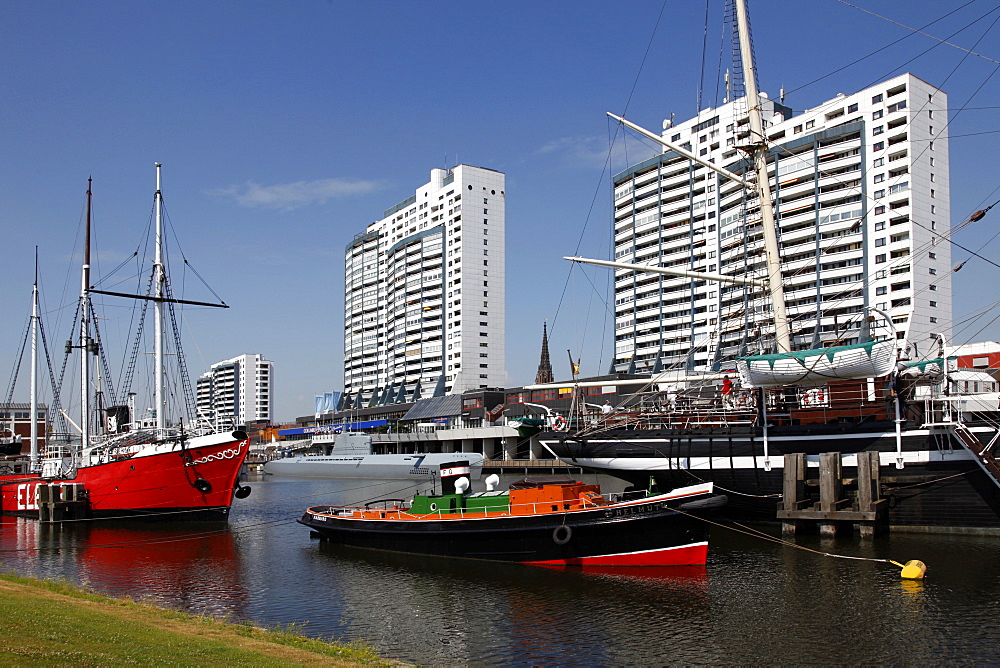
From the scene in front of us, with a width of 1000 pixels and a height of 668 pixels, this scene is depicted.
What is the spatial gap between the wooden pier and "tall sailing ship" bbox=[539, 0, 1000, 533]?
0.41 m

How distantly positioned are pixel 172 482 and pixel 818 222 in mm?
76362

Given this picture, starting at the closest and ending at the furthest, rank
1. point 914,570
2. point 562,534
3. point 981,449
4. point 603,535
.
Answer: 1. point 914,570
2. point 562,534
3. point 603,535
4. point 981,449

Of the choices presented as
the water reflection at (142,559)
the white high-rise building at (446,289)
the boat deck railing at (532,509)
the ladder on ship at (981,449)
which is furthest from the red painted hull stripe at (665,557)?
the white high-rise building at (446,289)

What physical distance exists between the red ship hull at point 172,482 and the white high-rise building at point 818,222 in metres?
47.8

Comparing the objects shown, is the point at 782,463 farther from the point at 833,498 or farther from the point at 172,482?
the point at 172,482

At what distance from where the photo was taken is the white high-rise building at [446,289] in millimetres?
133750

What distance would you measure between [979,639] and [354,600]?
15327mm

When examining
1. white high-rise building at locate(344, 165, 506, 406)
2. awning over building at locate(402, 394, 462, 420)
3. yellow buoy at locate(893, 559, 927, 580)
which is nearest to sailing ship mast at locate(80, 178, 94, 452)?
yellow buoy at locate(893, 559, 927, 580)

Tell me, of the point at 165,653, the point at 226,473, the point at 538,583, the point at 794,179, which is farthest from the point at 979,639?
the point at 794,179

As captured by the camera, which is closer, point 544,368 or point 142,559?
point 142,559

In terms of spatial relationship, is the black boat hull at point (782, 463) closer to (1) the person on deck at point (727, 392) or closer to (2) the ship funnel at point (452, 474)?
(1) the person on deck at point (727, 392)

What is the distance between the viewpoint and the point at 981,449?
84.7 ft

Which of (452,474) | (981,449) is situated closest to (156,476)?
(452,474)

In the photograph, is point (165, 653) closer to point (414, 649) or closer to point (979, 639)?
point (414, 649)
